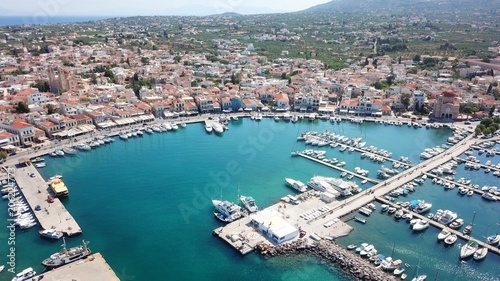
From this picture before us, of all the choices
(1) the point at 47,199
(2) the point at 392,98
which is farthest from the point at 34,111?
(2) the point at 392,98

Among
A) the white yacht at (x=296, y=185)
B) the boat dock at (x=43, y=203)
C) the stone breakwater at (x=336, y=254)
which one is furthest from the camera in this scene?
the white yacht at (x=296, y=185)

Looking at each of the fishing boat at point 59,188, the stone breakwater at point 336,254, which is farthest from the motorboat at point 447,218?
the fishing boat at point 59,188

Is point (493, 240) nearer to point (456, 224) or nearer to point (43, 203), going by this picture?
point (456, 224)

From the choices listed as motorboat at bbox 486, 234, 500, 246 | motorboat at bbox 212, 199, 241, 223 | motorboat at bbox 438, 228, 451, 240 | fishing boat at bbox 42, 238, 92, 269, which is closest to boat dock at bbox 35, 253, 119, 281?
fishing boat at bbox 42, 238, 92, 269

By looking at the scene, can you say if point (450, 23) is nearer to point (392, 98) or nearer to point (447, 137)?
point (392, 98)

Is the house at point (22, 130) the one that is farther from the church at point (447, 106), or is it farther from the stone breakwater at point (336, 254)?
the church at point (447, 106)
